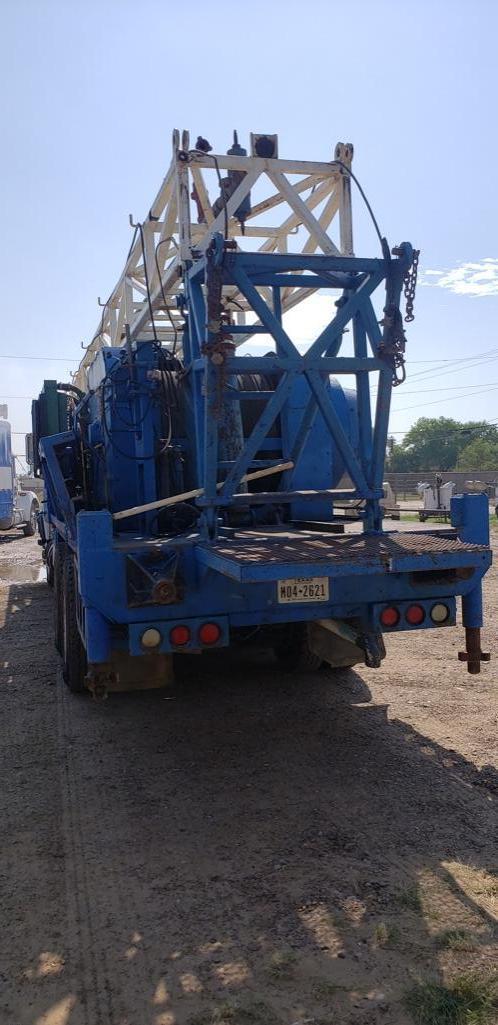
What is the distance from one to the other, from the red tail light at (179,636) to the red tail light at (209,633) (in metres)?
0.08

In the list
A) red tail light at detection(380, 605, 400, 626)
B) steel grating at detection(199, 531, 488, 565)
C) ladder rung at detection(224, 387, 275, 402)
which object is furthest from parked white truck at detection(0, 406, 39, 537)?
red tail light at detection(380, 605, 400, 626)

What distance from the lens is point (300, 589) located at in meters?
4.26

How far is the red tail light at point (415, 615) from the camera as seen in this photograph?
4.84 meters

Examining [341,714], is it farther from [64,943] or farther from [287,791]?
[64,943]

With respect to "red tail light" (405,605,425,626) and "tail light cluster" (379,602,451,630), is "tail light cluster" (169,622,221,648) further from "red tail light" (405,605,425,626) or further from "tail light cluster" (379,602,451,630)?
"red tail light" (405,605,425,626)

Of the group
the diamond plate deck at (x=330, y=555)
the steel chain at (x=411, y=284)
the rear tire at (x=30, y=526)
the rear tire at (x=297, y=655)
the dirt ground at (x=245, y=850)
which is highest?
the steel chain at (x=411, y=284)

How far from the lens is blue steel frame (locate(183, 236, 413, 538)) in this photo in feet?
16.1

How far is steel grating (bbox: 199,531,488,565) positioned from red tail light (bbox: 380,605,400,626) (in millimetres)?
386

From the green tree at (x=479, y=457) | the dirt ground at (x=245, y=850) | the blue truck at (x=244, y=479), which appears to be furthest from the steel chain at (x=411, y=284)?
the green tree at (x=479, y=457)

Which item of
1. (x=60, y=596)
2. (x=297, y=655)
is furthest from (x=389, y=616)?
(x=60, y=596)

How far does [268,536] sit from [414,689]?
2.21 meters

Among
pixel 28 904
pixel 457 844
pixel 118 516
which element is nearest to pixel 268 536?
pixel 118 516

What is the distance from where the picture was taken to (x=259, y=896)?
137 inches

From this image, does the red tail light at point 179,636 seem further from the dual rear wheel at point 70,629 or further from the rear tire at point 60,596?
the rear tire at point 60,596
